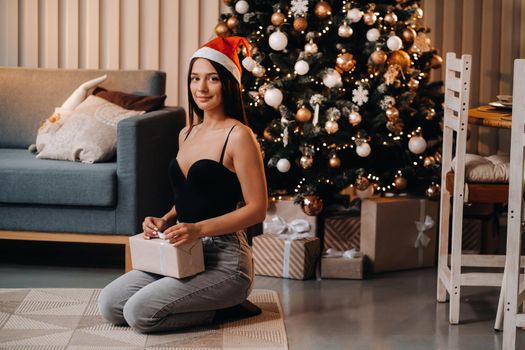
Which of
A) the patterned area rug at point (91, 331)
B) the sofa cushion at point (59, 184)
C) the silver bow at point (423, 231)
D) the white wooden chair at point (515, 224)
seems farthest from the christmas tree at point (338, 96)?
the white wooden chair at point (515, 224)

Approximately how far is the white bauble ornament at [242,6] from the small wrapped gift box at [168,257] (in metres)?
1.51

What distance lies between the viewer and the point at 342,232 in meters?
4.36

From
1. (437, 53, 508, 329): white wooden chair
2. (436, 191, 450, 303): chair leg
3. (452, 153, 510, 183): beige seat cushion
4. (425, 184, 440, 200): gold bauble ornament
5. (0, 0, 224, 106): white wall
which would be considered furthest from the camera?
(0, 0, 224, 106): white wall

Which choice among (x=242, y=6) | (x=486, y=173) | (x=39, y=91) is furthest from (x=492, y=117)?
(x=39, y=91)

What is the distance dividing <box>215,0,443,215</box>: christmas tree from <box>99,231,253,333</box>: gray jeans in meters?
0.93

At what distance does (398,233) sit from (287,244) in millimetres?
524

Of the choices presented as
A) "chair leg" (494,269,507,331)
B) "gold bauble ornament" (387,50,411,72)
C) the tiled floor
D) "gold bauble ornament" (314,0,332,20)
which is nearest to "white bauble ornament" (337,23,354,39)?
"gold bauble ornament" (314,0,332,20)

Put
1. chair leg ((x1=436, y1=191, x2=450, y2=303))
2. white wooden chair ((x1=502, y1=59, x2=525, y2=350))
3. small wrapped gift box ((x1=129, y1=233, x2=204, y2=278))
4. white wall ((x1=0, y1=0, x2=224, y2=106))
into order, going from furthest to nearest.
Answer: white wall ((x1=0, y1=0, x2=224, y2=106))
chair leg ((x1=436, y1=191, x2=450, y2=303))
small wrapped gift box ((x1=129, y1=233, x2=204, y2=278))
white wooden chair ((x1=502, y1=59, x2=525, y2=350))

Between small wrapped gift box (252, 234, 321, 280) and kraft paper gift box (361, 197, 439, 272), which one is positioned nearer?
small wrapped gift box (252, 234, 321, 280)

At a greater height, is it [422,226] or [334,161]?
[334,161]

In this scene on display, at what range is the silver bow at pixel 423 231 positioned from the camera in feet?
14.2

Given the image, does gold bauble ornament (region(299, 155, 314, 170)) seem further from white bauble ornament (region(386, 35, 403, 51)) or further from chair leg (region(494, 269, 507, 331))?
chair leg (region(494, 269, 507, 331))

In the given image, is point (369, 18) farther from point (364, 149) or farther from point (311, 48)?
point (364, 149)

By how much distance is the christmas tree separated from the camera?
13.8 feet
